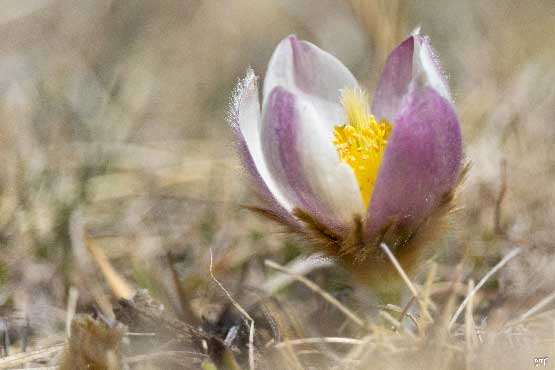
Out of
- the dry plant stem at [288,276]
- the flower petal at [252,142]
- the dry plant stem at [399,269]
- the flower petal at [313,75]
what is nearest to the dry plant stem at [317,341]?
the dry plant stem at [399,269]

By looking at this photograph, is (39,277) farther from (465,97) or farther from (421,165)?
(465,97)

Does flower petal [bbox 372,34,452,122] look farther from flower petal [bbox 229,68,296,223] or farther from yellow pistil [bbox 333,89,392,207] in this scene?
flower petal [bbox 229,68,296,223]

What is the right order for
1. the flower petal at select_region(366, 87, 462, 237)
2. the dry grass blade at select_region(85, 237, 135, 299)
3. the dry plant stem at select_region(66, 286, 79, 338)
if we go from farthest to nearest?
the dry grass blade at select_region(85, 237, 135, 299), the dry plant stem at select_region(66, 286, 79, 338), the flower petal at select_region(366, 87, 462, 237)

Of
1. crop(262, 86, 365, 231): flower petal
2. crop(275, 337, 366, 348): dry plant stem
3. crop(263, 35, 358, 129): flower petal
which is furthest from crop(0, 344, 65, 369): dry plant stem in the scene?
crop(263, 35, 358, 129): flower petal

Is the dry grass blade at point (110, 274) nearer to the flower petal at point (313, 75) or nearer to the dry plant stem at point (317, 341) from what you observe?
the dry plant stem at point (317, 341)

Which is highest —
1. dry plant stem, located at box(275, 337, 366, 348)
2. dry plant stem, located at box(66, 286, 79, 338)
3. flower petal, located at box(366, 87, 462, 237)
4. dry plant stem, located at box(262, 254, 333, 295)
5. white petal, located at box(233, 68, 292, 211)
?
white petal, located at box(233, 68, 292, 211)
